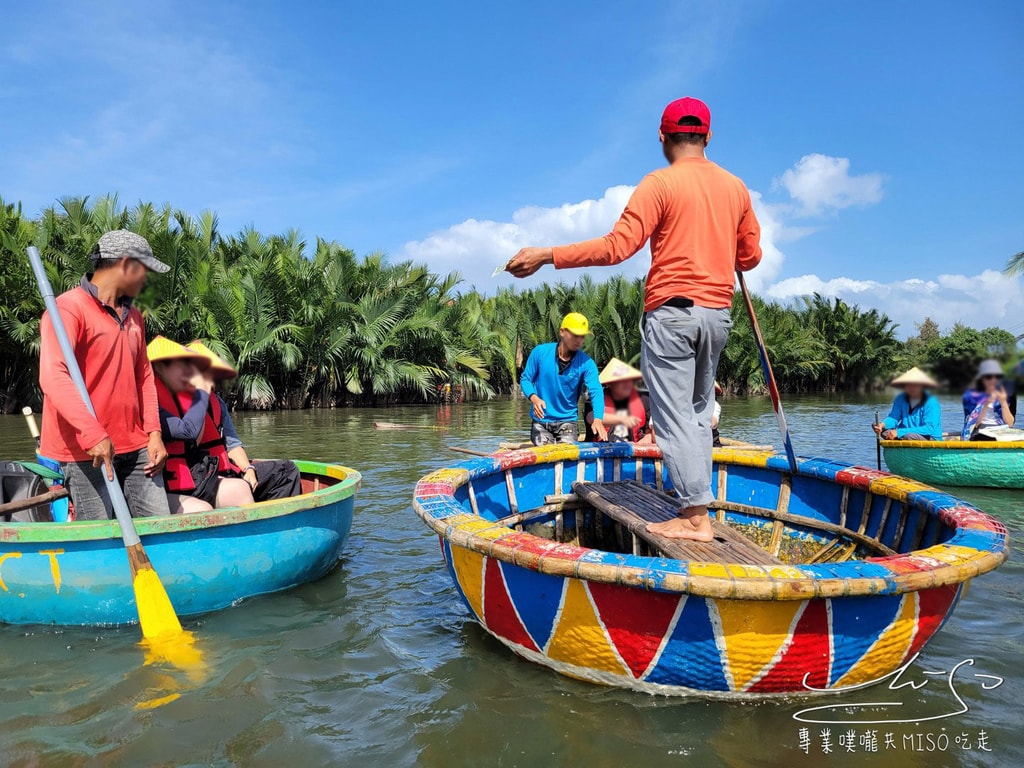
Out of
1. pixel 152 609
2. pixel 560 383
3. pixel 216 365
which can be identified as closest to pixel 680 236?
pixel 216 365

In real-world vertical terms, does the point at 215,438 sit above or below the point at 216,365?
below

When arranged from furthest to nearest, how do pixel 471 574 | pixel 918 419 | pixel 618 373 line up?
pixel 918 419
pixel 618 373
pixel 471 574

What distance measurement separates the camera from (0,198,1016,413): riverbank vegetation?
12.0 m

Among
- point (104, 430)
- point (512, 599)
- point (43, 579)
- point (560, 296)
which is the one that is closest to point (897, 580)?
point (512, 599)

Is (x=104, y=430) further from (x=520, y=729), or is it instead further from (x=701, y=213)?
(x=701, y=213)

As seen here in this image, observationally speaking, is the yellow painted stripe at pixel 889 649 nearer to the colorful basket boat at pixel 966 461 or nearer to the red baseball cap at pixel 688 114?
the red baseball cap at pixel 688 114

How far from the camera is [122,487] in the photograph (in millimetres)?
3510

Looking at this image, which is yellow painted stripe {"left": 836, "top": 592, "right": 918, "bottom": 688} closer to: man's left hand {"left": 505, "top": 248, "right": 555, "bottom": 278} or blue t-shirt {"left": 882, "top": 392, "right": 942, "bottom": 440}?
man's left hand {"left": 505, "top": 248, "right": 555, "bottom": 278}

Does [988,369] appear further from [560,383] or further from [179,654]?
[560,383]

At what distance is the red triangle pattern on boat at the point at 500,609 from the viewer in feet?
9.07

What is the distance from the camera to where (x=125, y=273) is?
3297 mm

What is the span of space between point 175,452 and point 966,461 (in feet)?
23.8

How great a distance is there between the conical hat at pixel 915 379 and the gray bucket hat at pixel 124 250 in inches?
119

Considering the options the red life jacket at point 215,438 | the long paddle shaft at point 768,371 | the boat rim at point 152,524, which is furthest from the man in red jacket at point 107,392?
the long paddle shaft at point 768,371
